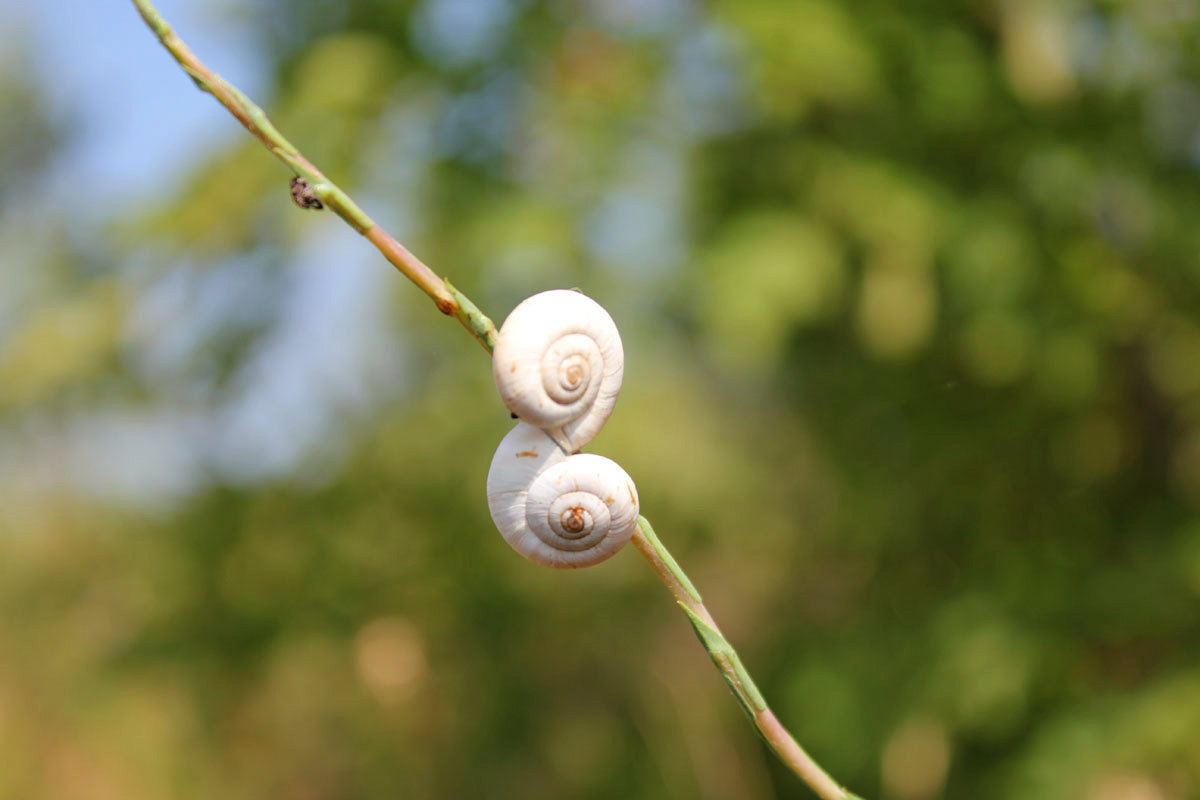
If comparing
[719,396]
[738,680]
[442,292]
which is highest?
[442,292]

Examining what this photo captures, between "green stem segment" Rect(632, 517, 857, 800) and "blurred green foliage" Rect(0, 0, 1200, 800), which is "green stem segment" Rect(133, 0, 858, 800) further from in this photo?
"blurred green foliage" Rect(0, 0, 1200, 800)

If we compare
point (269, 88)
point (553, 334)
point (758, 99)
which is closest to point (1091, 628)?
point (758, 99)

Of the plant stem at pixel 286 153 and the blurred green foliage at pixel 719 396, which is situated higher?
the plant stem at pixel 286 153

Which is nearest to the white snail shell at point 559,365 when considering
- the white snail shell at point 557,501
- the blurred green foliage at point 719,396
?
the white snail shell at point 557,501

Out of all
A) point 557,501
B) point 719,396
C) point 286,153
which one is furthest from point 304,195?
point 719,396

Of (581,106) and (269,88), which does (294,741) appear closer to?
(269,88)

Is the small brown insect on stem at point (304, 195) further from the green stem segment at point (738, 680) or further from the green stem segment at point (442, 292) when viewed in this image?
the green stem segment at point (738, 680)

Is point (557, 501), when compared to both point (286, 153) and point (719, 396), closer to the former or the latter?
point (286, 153)
